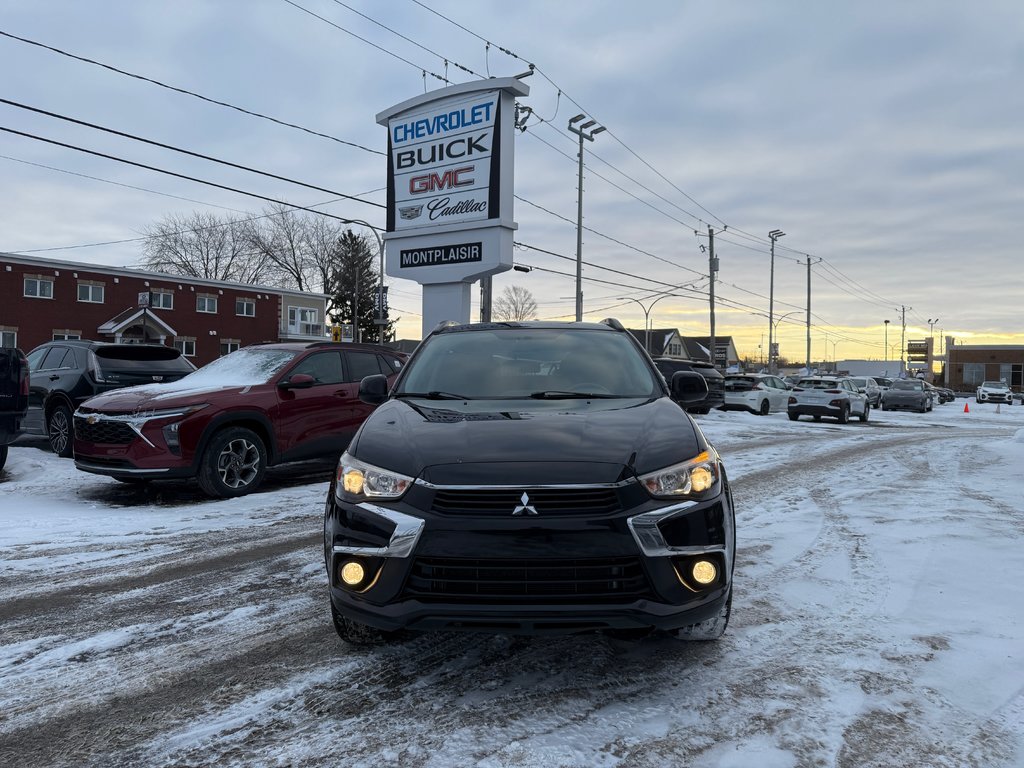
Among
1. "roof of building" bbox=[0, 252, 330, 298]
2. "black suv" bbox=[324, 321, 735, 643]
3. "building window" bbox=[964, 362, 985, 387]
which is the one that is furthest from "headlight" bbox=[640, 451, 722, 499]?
"building window" bbox=[964, 362, 985, 387]

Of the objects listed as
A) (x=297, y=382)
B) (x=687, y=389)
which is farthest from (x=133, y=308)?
(x=687, y=389)

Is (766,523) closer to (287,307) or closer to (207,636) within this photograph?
(207,636)

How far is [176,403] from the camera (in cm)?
704

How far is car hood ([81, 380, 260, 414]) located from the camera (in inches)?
276

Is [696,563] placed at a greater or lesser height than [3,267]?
lesser

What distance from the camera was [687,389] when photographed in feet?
14.8

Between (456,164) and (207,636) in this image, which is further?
(456,164)

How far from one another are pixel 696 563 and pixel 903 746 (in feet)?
3.07

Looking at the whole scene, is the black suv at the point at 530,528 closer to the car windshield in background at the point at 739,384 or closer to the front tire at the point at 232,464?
the front tire at the point at 232,464

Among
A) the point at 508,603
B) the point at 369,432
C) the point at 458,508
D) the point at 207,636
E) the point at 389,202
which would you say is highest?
the point at 389,202

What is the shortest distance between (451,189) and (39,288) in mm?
33433

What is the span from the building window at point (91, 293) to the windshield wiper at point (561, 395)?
4353 centimetres

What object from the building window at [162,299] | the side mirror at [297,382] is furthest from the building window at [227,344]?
the side mirror at [297,382]

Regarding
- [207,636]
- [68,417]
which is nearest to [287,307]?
[68,417]
